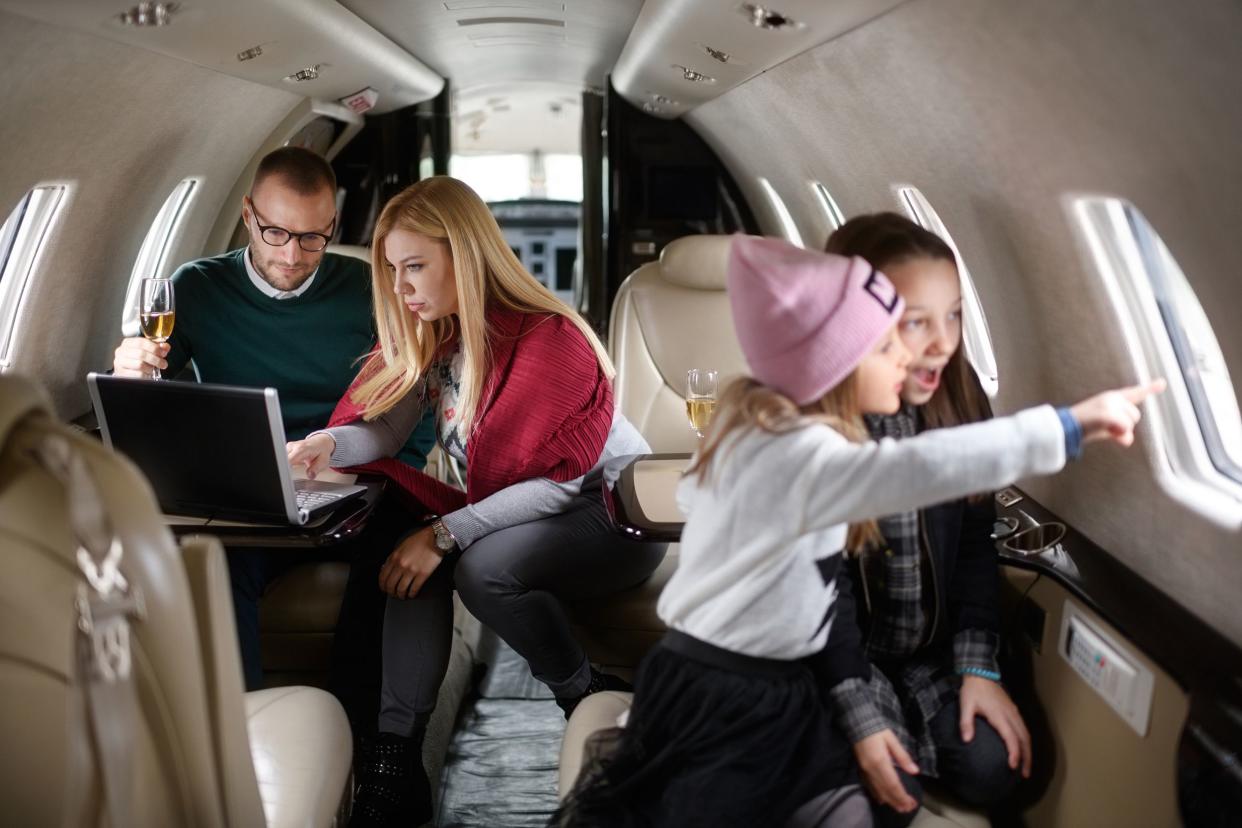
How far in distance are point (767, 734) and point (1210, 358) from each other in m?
1.21

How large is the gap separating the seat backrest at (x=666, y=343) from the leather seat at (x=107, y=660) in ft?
7.46

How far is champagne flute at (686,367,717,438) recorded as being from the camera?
2.61 metres

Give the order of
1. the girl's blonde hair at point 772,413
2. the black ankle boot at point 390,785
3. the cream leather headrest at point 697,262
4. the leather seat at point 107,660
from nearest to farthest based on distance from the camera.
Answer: the leather seat at point 107,660
the girl's blonde hair at point 772,413
the black ankle boot at point 390,785
the cream leather headrest at point 697,262

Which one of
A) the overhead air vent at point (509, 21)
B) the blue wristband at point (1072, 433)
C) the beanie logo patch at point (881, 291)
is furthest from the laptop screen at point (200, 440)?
the overhead air vent at point (509, 21)

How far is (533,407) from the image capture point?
8.67ft

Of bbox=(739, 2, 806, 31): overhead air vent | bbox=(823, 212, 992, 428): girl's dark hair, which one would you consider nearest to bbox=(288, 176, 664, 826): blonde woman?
bbox=(739, 2, 806, 31): overhead air vent

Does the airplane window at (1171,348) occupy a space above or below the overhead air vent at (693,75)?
below

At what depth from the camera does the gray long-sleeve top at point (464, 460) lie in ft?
8.80

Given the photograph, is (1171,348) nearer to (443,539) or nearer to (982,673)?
(982,673)

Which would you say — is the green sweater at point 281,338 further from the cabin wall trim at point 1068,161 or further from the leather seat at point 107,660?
the leather seat at point 107,660

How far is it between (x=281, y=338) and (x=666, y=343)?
1.23 metres

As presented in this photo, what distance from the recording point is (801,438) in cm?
145

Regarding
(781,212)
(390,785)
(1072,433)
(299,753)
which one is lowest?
(390,785)

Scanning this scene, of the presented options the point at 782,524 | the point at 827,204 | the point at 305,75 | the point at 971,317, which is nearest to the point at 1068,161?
the point at 782,524
